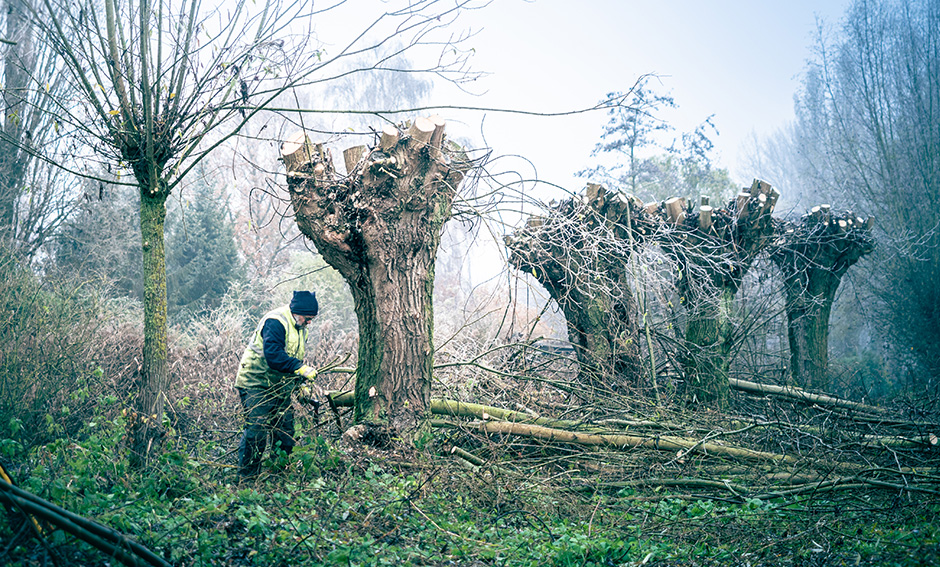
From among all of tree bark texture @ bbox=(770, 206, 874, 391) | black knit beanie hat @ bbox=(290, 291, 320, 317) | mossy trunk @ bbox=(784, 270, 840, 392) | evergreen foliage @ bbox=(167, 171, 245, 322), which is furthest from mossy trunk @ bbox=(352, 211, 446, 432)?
evergreen foliage @ bbox=(167, 171, 245, 322)

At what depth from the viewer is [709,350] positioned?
321 inches

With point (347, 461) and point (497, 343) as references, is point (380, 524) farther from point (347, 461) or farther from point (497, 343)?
point (497, 343)

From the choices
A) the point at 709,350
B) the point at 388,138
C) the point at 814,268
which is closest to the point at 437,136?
the point at 388,138

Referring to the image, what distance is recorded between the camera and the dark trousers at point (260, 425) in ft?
16.8

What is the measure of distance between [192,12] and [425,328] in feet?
10.5

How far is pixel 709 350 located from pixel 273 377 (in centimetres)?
583

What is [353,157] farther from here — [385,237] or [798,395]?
[798,395]

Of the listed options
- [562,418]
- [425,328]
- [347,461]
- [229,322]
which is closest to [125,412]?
→ [347,461]


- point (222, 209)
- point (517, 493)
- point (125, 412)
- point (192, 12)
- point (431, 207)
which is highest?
point (222, 209)

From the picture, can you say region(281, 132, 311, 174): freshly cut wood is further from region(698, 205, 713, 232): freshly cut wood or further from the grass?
region(698, 205, 713, 232): freshly cut wood

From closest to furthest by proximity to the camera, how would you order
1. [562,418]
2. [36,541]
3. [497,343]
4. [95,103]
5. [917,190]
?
1. [36,541]
2. [95,103]
3. [562,418]
4. [497,343]
5. [917,190]

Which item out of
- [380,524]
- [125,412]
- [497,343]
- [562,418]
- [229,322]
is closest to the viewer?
[380,524]

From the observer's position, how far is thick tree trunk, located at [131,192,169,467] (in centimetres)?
457

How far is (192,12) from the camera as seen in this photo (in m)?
4.61
